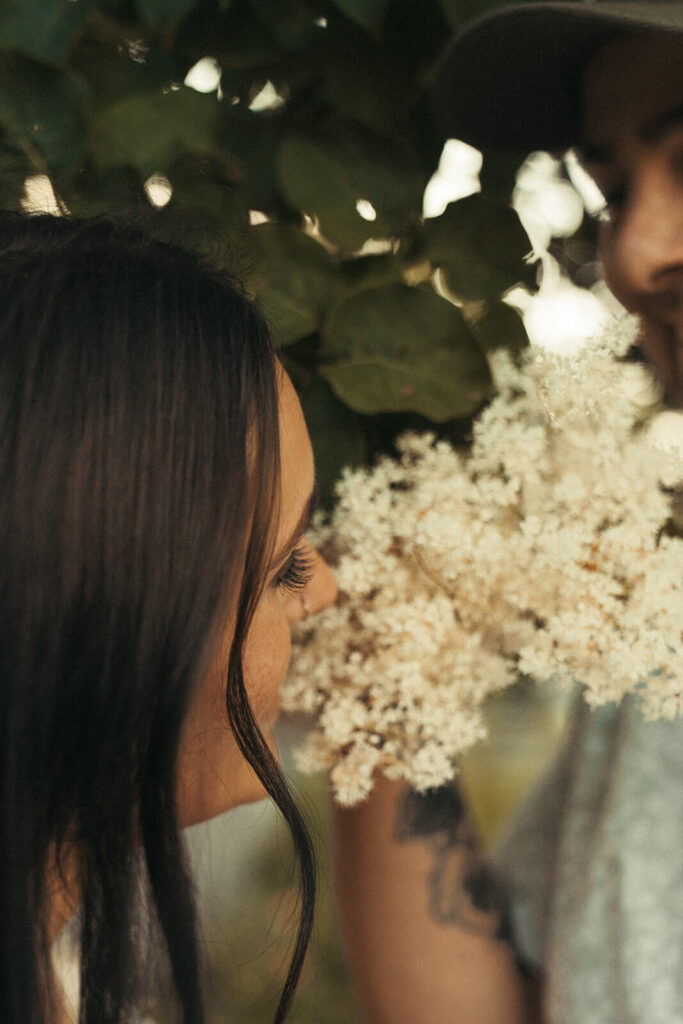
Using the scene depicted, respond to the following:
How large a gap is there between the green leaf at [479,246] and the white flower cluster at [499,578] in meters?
0.09

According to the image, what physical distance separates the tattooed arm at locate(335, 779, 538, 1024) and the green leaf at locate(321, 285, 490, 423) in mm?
495

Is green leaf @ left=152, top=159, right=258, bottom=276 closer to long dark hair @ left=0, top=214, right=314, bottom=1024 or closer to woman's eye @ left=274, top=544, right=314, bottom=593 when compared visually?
long dark hair @ left=0, top=214, right=314, bottom=1024

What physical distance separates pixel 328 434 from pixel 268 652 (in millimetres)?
245

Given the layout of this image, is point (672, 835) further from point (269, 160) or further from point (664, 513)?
point (269, 160)

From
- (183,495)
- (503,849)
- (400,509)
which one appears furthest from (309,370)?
(503,849)

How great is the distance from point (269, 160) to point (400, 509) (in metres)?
0.41

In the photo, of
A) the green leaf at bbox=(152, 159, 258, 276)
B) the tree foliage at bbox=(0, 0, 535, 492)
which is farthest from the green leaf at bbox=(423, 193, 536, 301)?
the green leaf at bbox=(152, 159, 258, 276)

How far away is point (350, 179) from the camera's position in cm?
88

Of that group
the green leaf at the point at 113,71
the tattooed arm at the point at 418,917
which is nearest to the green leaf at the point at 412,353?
the green leaf at the point at 113,71

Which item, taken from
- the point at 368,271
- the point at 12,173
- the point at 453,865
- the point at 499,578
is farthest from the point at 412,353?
the point at 453,865

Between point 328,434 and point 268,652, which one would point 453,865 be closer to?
point 268,652

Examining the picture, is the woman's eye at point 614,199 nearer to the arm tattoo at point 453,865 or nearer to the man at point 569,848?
the man at point 569,848

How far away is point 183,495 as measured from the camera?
70 cm

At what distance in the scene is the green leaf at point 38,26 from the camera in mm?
794
